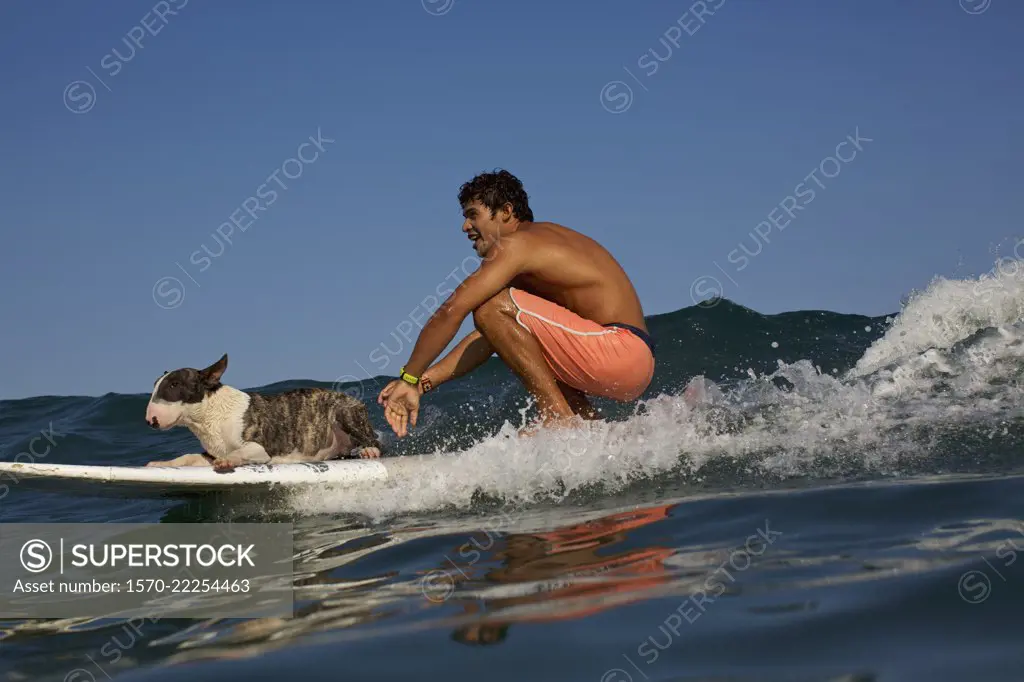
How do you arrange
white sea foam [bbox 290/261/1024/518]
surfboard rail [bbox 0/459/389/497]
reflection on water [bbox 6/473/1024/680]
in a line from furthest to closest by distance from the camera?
1. surfboard rail [bbox 0/459/389/497]
2. white sea foam [bbox 290/261/1024/518]
3. reflection on water [bbox 6/473/1024/680]

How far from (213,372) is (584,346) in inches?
102

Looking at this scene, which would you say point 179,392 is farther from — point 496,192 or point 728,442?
point 728,442

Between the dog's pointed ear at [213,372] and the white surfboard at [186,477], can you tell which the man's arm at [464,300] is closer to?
the white surfboard at [186,477]

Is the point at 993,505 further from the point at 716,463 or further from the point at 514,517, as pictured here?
the point at 514,517

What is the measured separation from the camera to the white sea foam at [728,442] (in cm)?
571

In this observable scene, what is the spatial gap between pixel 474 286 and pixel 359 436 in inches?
67.2

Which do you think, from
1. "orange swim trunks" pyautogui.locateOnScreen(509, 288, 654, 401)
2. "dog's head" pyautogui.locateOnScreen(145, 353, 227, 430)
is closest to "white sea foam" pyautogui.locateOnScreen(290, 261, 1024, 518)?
"orange swim trunks" pyautogui.locateOnScreen(509, 288, 654, 401)

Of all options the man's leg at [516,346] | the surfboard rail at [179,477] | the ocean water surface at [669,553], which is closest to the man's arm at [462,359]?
the man's leg at [516,346]

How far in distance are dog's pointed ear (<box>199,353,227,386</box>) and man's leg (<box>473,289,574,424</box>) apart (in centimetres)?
177

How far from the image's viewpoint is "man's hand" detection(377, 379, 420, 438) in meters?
6.19

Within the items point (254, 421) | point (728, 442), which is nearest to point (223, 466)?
point (254, 421)

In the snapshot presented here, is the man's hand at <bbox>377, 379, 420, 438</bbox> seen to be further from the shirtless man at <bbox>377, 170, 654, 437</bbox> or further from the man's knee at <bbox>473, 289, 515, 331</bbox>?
the man's knee at <bbox>473, 289, 515, 331</bbox>

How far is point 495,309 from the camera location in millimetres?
6539

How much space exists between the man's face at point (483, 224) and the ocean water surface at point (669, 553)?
136 centimetres
